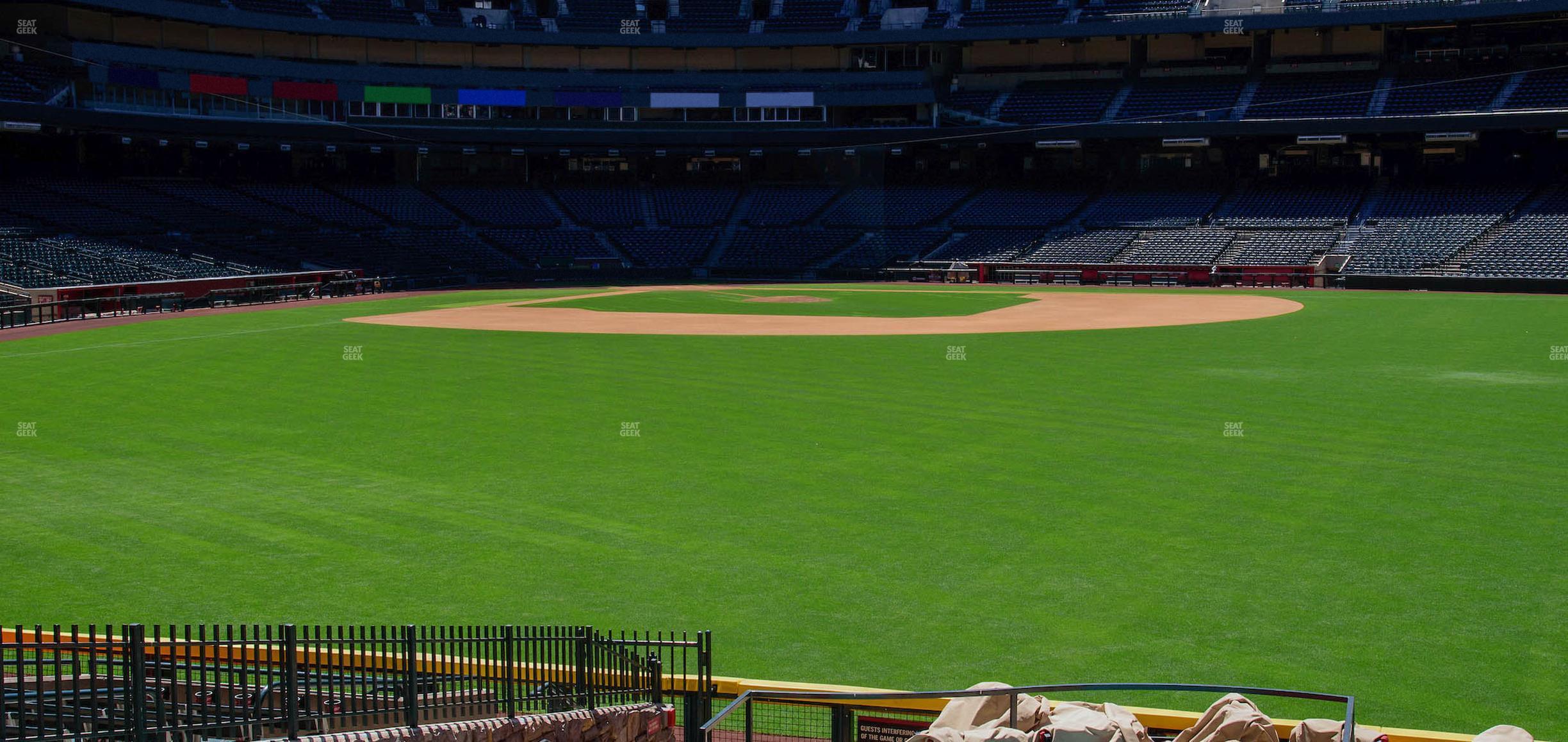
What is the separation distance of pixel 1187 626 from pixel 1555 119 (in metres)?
64.2

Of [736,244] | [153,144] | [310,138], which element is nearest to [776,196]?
[736,244]

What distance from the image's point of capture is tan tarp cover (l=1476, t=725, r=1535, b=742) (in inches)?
329

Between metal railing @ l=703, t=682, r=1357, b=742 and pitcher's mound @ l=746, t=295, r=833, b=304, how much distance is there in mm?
45635

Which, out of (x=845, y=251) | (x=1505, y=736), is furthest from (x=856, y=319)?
(x=1505, y=736)

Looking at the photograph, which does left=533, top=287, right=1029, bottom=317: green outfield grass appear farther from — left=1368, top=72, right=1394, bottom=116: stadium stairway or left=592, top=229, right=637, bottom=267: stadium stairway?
left=1368, top=72, right=1394, bottom=116: stadium stairway

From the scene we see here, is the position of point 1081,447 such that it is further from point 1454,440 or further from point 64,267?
point 64,267

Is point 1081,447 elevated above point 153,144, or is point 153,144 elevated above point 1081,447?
point 153,144

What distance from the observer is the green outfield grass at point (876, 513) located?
12266 mm

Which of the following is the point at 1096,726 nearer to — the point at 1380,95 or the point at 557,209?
the point at 1380,95

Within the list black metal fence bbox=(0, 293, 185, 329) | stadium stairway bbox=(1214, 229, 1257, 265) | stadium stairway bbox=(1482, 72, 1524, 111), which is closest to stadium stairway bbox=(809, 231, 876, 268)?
stadium stairway bbox=(1214, 229, 1257, 265)

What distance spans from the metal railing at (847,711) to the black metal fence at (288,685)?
0.60 metres

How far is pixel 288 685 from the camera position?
28.2 feet

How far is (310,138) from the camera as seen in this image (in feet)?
250

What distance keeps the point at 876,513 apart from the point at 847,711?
25.7ft
